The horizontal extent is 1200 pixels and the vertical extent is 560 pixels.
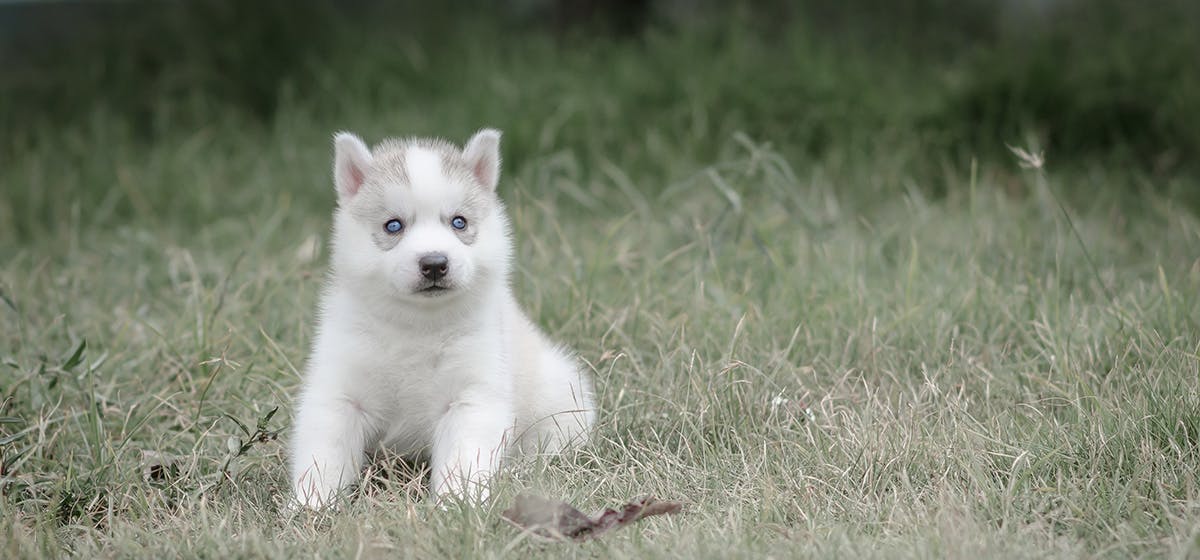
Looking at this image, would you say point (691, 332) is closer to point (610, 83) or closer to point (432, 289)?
point (432, 289)

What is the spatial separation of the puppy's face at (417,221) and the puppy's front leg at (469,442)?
363mm

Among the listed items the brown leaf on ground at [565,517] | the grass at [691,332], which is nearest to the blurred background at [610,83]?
the grass at [691,332]

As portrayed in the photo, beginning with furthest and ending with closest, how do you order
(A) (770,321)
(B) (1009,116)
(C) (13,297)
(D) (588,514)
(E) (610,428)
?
(B) (1009,116) → (C) (13,297) → (A) (770,321) → (E) (610,428) → (D) (588,514)

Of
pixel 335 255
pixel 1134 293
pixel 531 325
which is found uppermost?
pixel 335 255

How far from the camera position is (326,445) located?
361 cm

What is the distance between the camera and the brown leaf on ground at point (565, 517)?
10.4ft

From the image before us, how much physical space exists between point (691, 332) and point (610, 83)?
374 cm

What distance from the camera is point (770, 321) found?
4590 mm

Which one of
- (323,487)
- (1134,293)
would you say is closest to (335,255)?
(323,487)

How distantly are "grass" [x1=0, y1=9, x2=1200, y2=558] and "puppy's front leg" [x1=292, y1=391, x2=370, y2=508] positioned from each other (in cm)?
12

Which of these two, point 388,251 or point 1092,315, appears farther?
point 1092,315

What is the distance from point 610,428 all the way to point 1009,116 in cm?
462

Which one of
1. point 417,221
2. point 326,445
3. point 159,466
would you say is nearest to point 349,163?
point 417,221

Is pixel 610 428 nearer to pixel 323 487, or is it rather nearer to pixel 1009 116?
pixel 323 487
